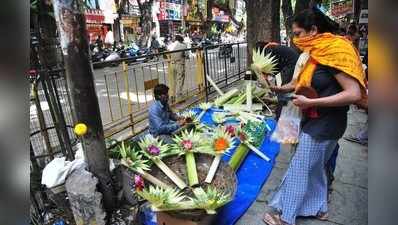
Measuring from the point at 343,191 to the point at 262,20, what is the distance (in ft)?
15.3

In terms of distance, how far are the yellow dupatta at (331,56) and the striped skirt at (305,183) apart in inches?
18.7

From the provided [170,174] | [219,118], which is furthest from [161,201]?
[219,118]

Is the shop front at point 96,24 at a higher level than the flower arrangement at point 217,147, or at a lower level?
higher

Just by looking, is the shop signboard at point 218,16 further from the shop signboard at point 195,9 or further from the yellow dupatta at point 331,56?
the yellow dupatta at point 331,56

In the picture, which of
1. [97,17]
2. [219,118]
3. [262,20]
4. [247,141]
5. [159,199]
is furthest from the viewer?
[97,17]

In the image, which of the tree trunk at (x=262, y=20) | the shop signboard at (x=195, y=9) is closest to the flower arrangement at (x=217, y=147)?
the tree trunk at (x=262, y=20)

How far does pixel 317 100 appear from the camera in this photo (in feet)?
7.18

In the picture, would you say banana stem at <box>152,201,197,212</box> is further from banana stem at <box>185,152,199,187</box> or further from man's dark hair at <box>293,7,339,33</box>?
man's dark hair at <box>293,7,339,33</box>

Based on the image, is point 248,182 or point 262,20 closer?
point 248,182

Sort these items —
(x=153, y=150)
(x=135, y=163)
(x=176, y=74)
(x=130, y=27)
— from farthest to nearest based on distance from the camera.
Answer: (x=130, y=27), (x=176, y=74), (x=153, y=150), (x=135, y=163)

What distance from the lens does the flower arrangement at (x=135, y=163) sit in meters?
2.82

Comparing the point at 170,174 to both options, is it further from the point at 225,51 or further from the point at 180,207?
the point at 225,51
